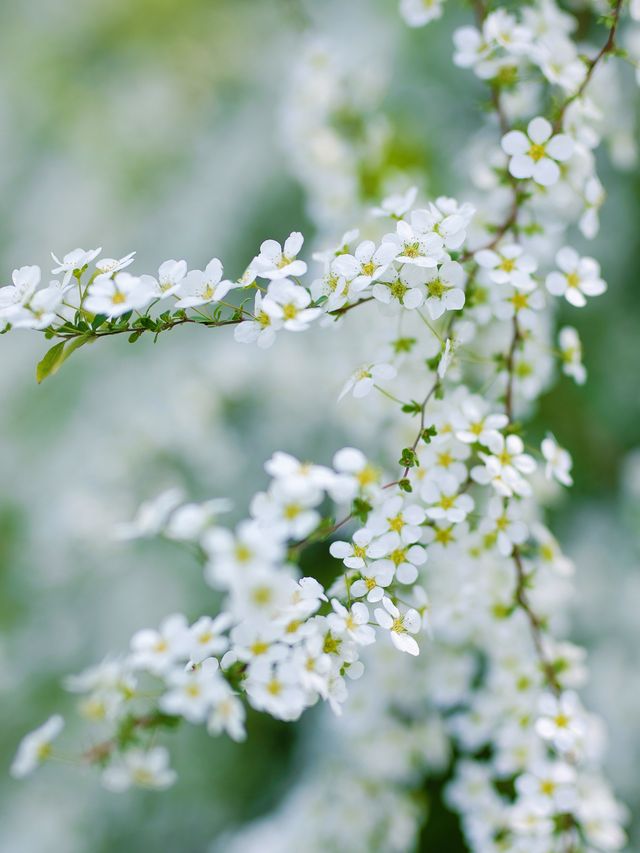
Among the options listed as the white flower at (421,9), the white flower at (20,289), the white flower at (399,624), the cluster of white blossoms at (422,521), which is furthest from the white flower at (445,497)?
the white flower at (421,9)

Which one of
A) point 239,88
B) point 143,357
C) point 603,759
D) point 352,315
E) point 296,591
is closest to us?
point 296,591

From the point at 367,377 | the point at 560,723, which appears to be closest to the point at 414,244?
the point at 367,377

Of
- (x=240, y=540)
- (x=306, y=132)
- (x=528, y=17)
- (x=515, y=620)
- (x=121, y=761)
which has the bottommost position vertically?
(x=121, y=761)

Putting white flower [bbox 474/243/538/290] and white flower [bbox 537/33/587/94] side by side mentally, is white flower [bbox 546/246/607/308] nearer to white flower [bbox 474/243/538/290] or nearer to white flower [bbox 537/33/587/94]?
white flower [bbox 474/243/538/290]

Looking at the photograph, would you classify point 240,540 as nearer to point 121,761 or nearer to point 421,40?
point 121,761

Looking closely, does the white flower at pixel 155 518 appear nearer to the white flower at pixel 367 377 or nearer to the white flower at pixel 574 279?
the white flower at pixel 367 377

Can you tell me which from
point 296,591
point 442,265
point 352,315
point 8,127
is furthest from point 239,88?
point 296,591

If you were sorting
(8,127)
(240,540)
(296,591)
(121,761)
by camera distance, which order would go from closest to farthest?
(240,540), (296,591), (121,761), (8,127)

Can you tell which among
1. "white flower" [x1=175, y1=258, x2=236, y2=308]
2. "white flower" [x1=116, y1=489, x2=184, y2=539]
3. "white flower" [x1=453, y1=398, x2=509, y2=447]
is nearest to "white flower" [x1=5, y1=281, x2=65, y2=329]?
"white flower" [x1=175, y1=258, x2=236, y2=308]
